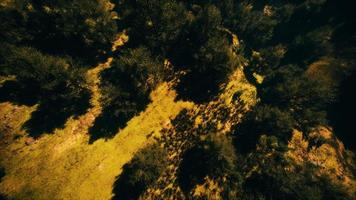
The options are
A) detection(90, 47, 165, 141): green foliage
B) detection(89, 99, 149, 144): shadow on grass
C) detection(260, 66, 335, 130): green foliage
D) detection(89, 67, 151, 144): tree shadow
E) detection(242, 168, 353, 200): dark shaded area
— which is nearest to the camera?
detection(242, 168, 353, 200): dark shaded area

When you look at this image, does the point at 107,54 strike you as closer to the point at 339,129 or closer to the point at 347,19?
the point at 339,129

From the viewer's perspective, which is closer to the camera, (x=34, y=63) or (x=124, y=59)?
(x=34, y=63)

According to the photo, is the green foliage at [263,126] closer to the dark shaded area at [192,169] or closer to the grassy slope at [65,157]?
the dark shaded area at [192,169]

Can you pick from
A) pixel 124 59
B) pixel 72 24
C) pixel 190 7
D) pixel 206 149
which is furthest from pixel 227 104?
pixel 72 24

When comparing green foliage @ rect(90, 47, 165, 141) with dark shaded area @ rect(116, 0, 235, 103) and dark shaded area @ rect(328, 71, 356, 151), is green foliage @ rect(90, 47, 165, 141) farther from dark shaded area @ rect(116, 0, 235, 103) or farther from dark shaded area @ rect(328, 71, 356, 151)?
dark shaded area @ rect(328, 71, 356, 151)

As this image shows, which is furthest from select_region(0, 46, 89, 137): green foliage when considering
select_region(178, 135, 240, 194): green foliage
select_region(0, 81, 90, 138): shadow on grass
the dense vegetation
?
select_region(178, 135, 240, 194): green foliage

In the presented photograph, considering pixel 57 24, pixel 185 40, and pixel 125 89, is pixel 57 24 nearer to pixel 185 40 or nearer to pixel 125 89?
pixel 125 89

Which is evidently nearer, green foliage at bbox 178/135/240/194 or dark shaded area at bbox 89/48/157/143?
green foliage at bbox 178/135/240/194

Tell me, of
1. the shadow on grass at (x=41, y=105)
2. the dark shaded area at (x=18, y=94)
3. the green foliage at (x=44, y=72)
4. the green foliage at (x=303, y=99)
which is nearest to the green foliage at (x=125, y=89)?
the shadow on grass at (x=41, y=105)
